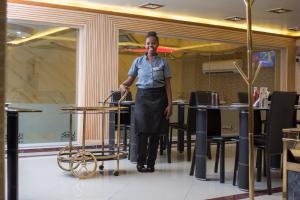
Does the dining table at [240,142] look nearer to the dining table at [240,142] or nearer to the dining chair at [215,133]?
the dining table at [240,142]

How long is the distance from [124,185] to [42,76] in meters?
3.69

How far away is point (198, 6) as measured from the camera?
6.97 meters

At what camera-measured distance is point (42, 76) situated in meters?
6.93

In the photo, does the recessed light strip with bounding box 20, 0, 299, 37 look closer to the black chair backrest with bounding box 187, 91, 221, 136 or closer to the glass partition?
the glass partition

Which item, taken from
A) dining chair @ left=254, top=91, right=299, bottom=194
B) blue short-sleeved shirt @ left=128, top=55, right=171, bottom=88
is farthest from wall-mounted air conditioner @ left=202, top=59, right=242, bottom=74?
dining chair @ left=254, top=91, right=299, bottom=194

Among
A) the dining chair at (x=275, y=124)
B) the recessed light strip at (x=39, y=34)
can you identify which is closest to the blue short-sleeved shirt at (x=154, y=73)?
the dining chair at (x=275, y=124)

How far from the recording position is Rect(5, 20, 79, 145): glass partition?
6.63m

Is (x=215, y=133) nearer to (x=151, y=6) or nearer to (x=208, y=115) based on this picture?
(x=208, y=115)

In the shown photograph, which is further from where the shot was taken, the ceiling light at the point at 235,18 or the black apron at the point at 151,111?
the ceiling light at the point at 235,18

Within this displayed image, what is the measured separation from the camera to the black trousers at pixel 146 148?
4.52 meters

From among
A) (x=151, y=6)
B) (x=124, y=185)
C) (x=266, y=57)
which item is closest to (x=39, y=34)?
(x=151, y=6)

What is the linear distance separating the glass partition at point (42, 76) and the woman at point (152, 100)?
275 cm

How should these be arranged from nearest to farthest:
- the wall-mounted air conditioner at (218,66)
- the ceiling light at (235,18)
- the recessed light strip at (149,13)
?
1. the recessed light strip at (149,13)
2. the ceiling light at (235,18)
3. the wall-mounted air conditioner at (218,66)

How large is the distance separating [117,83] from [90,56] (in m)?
0.69
